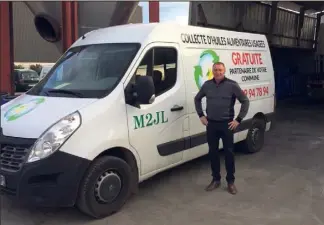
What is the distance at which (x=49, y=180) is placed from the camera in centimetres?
384

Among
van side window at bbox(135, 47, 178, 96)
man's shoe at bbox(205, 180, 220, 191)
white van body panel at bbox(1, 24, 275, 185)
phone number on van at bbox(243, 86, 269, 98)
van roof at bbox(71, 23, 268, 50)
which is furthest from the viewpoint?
phone number on van at bbox(243, 86, 269, 98)

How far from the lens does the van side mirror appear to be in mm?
4277

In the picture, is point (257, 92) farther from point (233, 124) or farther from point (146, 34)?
point (146, 34)

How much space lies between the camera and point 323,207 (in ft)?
14.8

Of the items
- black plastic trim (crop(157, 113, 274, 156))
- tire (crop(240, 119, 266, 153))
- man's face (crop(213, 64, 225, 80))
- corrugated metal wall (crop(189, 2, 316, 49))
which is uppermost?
corrugated metal wall (crop(189, 2, 316, 49))

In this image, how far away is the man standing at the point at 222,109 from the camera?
193 inches

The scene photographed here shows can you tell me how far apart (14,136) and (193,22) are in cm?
982

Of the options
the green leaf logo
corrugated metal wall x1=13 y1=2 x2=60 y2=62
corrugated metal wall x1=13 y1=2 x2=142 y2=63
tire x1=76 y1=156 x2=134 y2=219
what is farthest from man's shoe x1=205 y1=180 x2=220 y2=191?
corrugated metal wall x1=13 y1=2 x2=60 y2=62

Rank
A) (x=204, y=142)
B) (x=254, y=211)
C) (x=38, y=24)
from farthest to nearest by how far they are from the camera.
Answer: (x=38, y=24) < (x=204, y=142) < (x=254, y=211)

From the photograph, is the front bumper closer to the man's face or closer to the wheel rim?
the wheel rim

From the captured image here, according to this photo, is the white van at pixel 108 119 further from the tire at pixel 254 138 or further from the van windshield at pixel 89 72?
the tire at pixel 254 138

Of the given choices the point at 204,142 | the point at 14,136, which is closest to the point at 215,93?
the point at 204,142

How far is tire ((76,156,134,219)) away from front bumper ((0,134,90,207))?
12 cm

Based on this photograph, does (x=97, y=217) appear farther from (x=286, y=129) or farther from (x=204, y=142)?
(x=286, y=129)
